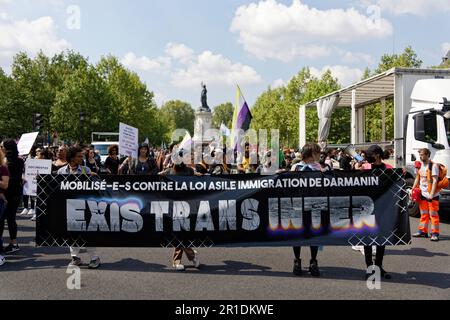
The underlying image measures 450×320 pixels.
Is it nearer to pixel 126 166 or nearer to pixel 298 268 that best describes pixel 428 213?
pixel 298 268

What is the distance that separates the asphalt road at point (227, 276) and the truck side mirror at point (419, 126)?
3083mm

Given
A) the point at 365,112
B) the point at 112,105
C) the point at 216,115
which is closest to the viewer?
the point at 365,112

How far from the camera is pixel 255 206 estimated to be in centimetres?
633

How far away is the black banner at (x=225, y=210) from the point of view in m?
6.20

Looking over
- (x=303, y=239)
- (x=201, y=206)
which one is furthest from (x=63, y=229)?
(x=303, y=239)

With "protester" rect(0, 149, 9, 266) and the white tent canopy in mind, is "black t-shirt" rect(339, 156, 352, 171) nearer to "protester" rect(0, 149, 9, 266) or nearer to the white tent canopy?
the white tent canopy

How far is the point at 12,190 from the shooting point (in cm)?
773

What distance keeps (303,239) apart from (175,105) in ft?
514

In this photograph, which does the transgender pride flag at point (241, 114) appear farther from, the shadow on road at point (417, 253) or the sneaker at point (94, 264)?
the sneaker at point (94, 264)

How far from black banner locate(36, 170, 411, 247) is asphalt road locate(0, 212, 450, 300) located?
0.42 meters

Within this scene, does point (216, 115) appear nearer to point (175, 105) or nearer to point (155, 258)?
point (175, 105)

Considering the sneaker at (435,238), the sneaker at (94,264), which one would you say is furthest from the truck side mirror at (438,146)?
the sneaker at (94,264)

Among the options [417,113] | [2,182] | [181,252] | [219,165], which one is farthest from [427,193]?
[2,182]
